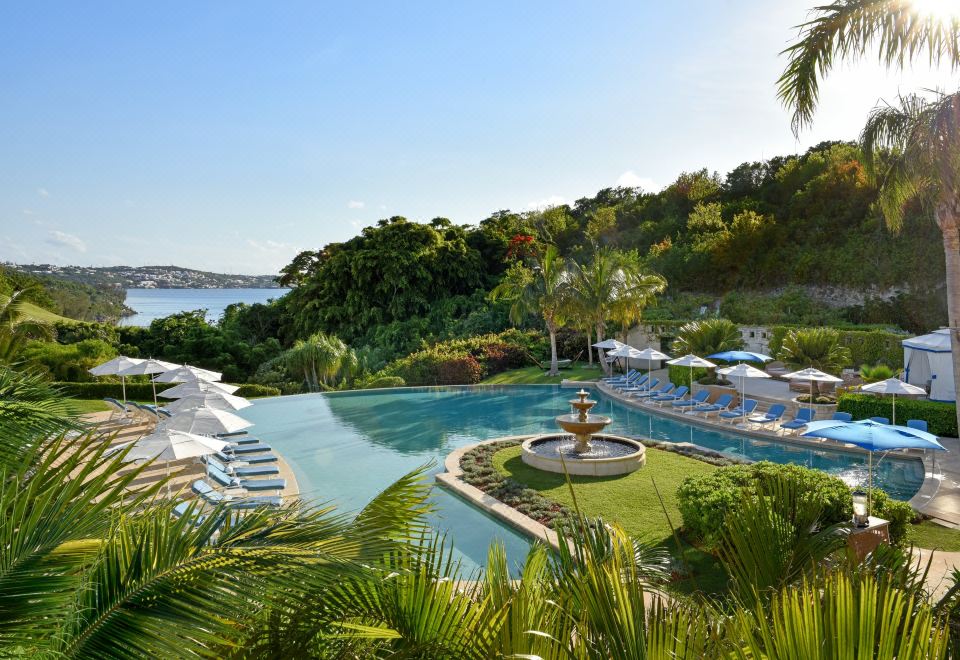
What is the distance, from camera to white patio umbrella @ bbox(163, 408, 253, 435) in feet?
37.6

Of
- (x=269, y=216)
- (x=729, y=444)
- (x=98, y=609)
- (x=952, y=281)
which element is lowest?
(x=729, y=444)

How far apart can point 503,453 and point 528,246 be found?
26.9 meters

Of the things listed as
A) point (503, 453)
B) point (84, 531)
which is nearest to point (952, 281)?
point (503, 453)

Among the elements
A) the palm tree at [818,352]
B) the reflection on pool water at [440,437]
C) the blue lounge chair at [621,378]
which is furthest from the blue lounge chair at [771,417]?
the blue lounge chair at [621,378]

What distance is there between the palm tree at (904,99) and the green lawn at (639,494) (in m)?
4.56

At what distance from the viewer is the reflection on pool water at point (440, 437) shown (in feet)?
38.4

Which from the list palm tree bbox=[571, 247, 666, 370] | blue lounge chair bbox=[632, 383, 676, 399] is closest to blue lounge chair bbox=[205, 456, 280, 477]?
blue lounge chair bbox=[632, 383, 676, 399]

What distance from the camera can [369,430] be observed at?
61.7ft

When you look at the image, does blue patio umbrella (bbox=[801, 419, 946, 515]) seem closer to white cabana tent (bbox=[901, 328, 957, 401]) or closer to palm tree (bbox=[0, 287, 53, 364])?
white cabana tent (bbox=[901, 328, 957, 401])

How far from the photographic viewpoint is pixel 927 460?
12656 mm

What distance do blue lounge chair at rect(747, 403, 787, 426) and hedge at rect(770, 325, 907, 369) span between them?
20.2ft

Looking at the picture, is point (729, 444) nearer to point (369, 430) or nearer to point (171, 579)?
point (369, 430)

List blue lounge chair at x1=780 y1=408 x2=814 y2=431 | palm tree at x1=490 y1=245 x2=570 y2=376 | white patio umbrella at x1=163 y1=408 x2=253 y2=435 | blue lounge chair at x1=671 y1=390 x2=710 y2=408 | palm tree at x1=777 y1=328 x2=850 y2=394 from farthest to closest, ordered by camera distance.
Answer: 1. palm tree at x1=490 y1=245 x2=570 y2=376
2. palm tree at x1=777 y1=328 x2=850 y2=394
3. blue lounge chair at x1=671 y1=390 x2=710 y2=408
4. blue lounge chair at x1=780 y1=408 x2=814 y2=431
5. white patio umbrella at x1=163 y1=408 x2=253 y2=435

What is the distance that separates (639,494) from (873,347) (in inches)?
556
